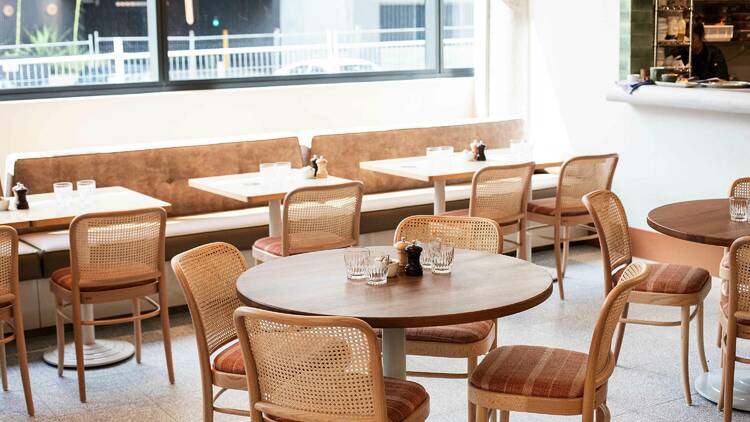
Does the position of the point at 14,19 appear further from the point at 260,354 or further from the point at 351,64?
the point at 260,354

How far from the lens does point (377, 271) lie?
3.38 m

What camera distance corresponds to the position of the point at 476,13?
8.45 m

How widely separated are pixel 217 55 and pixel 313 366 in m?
5.22

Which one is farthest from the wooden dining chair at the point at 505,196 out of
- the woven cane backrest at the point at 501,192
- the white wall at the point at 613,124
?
the white wall at the point at 613,124

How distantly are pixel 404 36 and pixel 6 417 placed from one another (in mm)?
5090

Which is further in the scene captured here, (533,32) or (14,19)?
(533,32)

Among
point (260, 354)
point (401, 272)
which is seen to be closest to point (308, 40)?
point (401, 272)

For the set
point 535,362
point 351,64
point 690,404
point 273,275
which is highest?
point 351,64

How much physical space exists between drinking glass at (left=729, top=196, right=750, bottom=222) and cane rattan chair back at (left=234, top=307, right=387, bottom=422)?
2.42 metres

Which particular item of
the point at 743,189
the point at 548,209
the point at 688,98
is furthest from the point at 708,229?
the point at 688,98

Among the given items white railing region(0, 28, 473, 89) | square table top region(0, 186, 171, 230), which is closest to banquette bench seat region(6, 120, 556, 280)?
square table top region(0, 186, 171, 230)

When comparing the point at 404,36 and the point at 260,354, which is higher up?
the point at 404,36

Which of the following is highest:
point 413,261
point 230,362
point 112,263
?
point 413,261

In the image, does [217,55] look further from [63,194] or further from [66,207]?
[66,207]
